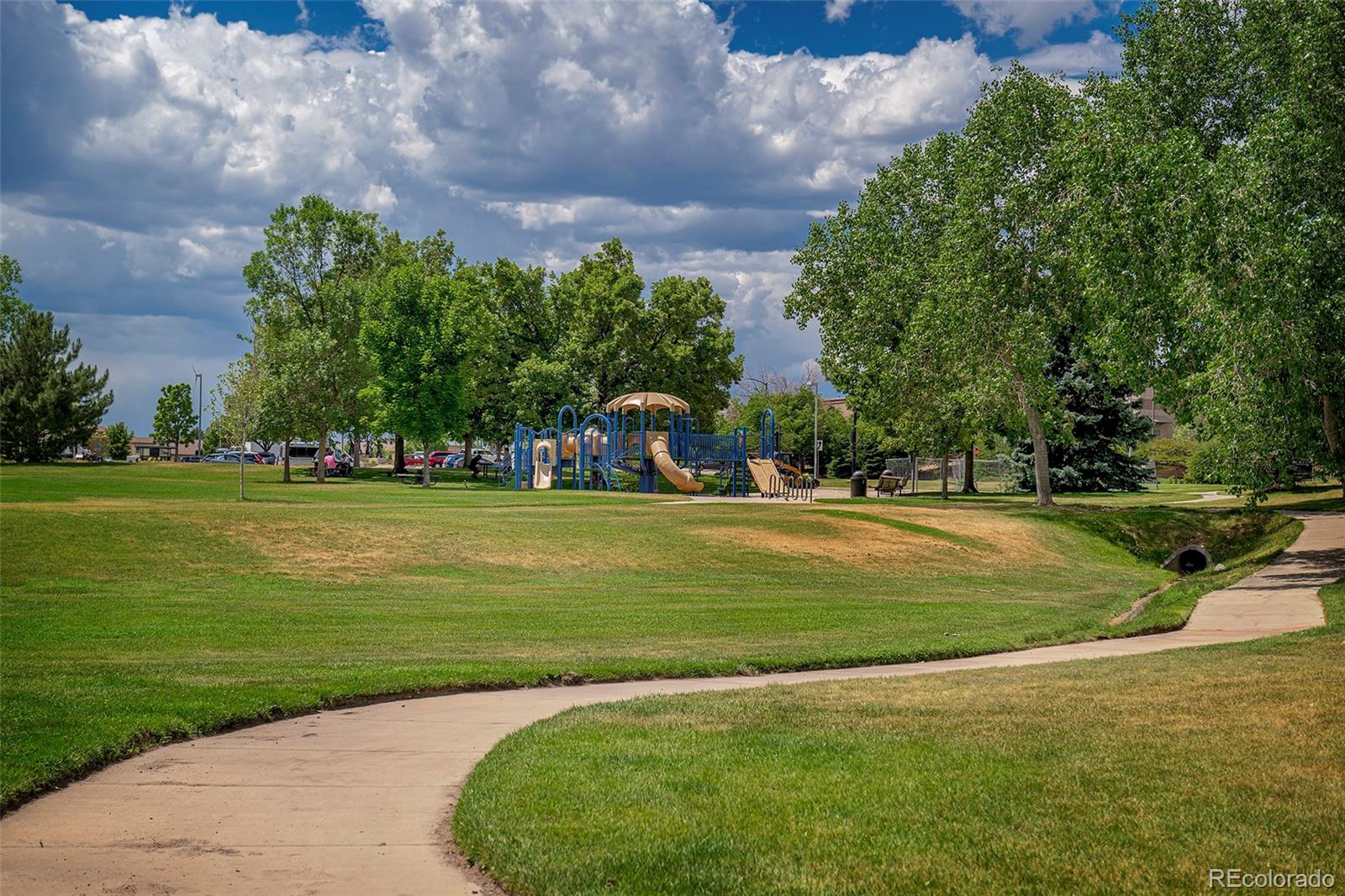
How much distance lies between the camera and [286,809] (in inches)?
292

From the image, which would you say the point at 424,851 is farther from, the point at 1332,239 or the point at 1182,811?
the point at 1332,239

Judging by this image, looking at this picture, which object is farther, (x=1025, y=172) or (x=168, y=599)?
(x=1025, y=172)

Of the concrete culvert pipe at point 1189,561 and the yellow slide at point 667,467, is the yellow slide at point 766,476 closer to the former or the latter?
the yellow slide at point 667,467

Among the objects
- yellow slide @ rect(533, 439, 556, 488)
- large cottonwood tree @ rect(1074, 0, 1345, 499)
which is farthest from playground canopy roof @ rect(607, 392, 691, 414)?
large cottonwood tree @ rect(1074, 0, 1345, 499)

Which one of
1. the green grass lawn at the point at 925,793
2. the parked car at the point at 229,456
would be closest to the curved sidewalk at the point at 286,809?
the green grass lawn at the point at 925,793

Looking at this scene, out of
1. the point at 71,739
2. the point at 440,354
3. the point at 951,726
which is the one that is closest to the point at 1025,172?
the point at 440,354

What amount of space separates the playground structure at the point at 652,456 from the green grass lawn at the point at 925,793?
39147mm

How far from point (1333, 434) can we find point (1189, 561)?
26.0 ft

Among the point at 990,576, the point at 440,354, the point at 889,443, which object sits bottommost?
the point at 990,576

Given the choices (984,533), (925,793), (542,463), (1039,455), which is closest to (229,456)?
(542,463)

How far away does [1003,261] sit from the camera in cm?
4056

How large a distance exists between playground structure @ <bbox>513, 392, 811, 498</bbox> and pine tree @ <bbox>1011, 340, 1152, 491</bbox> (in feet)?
46.4

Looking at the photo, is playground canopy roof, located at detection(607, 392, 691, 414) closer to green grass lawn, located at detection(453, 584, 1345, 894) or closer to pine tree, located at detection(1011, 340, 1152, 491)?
pine tree, located at detection(1011, 340, 1152, 491)

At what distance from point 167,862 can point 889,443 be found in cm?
5799
